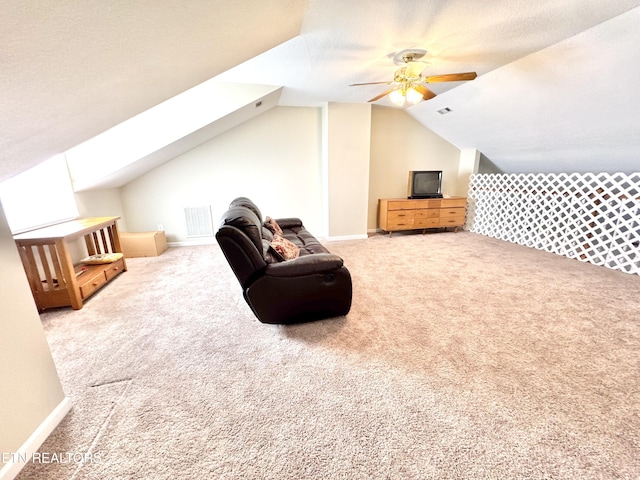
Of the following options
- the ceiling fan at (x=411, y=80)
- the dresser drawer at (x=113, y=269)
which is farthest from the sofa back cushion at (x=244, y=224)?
the dresser drawer at (x=113, y=269)

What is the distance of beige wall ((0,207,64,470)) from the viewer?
1.19 m

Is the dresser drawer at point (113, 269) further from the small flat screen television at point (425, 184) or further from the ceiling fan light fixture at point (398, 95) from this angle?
the small flat screen television at point (425, 184)

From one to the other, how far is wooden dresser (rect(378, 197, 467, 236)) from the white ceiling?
157 cm

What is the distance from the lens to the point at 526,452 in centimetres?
125

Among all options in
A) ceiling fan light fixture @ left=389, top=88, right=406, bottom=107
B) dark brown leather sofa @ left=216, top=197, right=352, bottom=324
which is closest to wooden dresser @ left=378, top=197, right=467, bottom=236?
ceiling fan light fixture @ left=389, top=88, right=406, bottom=107

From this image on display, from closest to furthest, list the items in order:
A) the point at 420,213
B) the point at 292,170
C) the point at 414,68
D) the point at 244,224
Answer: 1. the point at 244,224
2. the point at 414,68
3. the point at 292,170
4. the point at 420,213

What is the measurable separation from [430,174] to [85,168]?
5472 millimetres

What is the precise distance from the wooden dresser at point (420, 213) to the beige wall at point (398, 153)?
1.34ft

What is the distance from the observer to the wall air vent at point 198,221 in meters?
4.66

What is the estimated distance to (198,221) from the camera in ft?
15.5

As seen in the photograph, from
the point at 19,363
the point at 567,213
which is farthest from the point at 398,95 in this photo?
the point at 19,363

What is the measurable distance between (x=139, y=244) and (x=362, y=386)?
4023 mm

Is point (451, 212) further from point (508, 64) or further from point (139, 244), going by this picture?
point (139, 244)

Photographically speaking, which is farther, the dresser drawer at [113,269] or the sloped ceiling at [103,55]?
the dresser drawer at [113,269]
